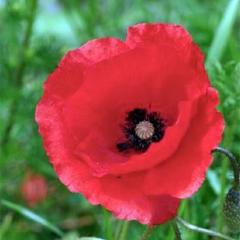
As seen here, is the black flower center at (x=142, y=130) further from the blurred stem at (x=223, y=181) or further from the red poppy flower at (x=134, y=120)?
the blurred stem at (x=223, y=181)

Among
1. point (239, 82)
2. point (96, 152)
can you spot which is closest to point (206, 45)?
point (239, 82)

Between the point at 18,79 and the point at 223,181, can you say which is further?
the point at 18,79

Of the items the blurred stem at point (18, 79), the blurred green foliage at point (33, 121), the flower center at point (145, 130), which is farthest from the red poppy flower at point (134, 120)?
the blurred stem at point (18, 79)

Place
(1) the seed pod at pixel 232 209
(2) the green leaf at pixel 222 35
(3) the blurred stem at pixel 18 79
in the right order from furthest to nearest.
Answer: (3) the blurred stem at pixel 18 79
(2) the green leaf at pixel 222 35
(1) the seed pod at pixel 232 209

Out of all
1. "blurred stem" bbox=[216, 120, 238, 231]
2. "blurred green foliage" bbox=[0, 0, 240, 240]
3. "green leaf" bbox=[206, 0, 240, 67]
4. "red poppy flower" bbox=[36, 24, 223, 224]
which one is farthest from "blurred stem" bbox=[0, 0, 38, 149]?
"red poppy flower" bbox=[36, 24, 223, 224]

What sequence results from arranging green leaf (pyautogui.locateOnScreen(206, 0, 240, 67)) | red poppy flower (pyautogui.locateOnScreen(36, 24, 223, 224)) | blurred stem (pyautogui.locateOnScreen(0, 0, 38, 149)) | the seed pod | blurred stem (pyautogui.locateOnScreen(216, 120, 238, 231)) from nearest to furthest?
red poppy flower (pyautogui.locateOnScreen(36, 24, 223, 224)) → the seed pod → blurred stem (pyautogui.locateOnScreen(216, 120, 238, 231)) → green leaf (pyautogui.locateOnScreen(206, 0, 240, 67)) → blurred stem (pyautogui.locateOnScreen(0, 0, 38, 149))

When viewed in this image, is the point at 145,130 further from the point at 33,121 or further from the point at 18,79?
the point at 33,121

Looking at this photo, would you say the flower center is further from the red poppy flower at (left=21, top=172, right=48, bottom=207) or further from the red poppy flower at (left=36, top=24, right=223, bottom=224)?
the red poppy flower at (left=21, top=172, right=48, bottom=207)

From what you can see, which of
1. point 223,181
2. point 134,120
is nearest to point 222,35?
point 223,181
